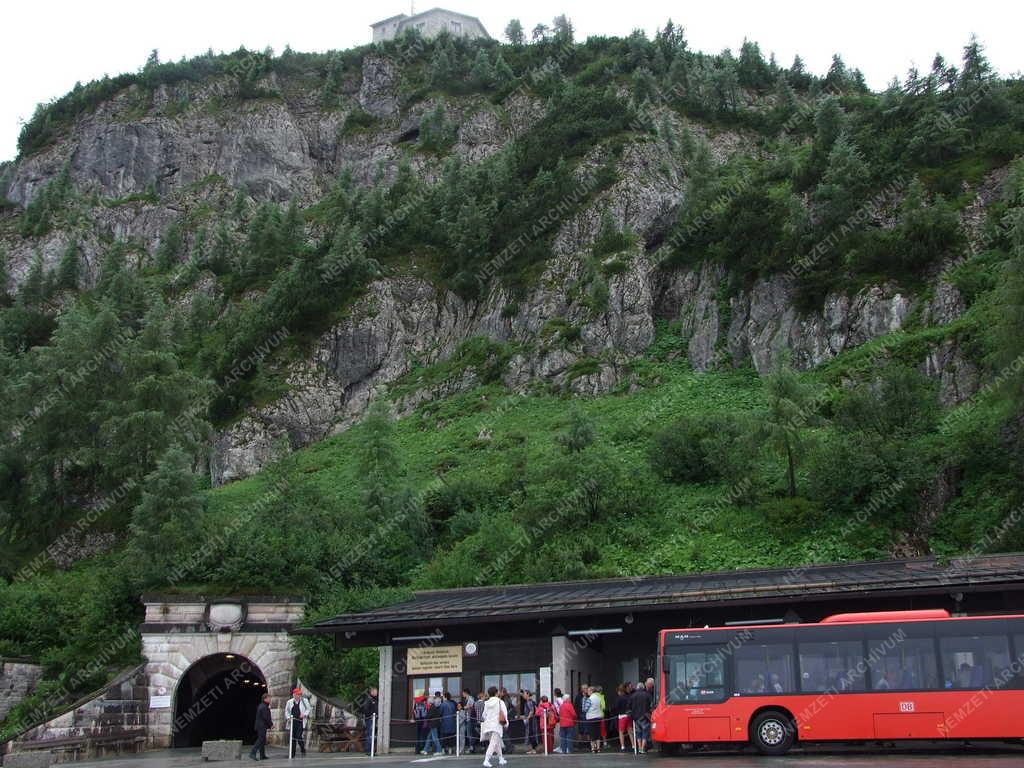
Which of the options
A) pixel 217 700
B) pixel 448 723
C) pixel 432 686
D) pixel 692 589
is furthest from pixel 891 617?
pixel 217 700

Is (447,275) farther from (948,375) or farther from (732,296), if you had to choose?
(948,375)

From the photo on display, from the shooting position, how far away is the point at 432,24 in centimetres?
14550

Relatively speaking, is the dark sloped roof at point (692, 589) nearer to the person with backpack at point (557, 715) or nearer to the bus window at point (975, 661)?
the person with backpack at point (557, 715)

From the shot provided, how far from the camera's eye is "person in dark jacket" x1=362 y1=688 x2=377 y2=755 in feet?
72.5

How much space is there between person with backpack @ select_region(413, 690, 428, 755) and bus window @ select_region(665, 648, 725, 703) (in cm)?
668

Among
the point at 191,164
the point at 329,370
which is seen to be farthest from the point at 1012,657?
the point at 191,164

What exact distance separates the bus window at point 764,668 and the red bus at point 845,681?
0.06 feet

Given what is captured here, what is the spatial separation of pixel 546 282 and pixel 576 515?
30.9 m

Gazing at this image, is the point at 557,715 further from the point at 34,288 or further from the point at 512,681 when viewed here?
the point at 34,288

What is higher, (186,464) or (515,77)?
(515,77)

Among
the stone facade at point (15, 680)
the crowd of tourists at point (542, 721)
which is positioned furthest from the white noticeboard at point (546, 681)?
the stone facade at point (15, 680)

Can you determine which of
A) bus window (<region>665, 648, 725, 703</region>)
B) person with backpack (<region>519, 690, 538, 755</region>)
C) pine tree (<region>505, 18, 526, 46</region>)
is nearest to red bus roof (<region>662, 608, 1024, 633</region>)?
bus window (<region>665, 648, 725, 703</region>)

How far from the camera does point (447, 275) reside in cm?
6831

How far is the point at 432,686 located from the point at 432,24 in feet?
463
